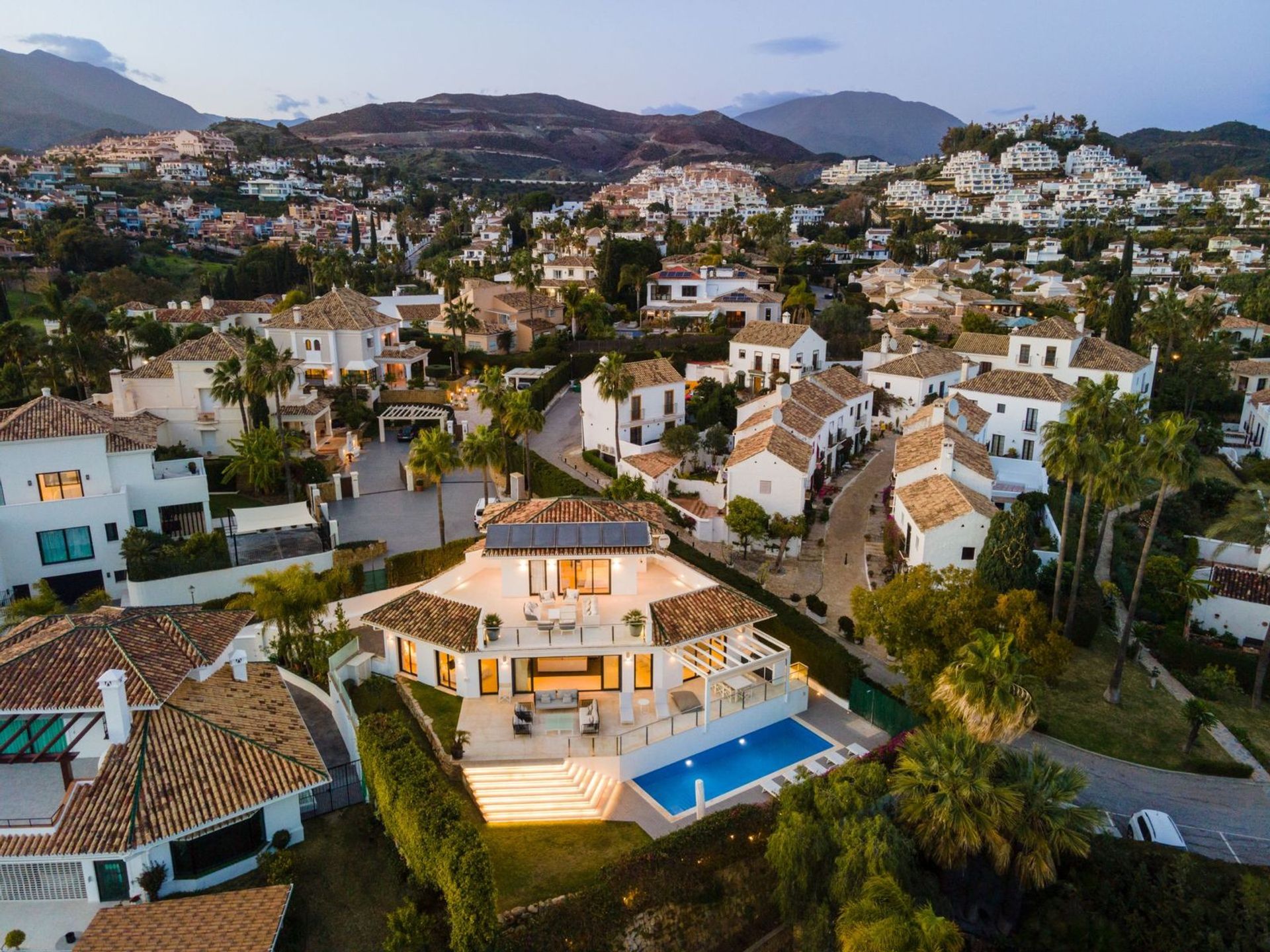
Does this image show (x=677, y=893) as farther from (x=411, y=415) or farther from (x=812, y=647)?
(x=411, y=415)

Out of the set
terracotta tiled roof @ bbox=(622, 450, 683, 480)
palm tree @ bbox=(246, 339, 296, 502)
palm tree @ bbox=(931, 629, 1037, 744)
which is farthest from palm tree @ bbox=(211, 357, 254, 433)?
palm tree @ bbox=(931, 629, 1037, 744)

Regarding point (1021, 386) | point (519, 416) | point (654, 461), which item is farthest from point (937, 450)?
point (519, 416)

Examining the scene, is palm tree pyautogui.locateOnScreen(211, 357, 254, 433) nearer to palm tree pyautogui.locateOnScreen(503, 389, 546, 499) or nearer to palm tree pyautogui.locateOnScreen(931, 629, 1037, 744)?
palm tree pyautogui.locateOnScreen(503, 389, 546, 499)

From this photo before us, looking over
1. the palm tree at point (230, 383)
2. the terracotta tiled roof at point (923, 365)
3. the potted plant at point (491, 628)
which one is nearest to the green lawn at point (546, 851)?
the potted plant at point (491, 628)

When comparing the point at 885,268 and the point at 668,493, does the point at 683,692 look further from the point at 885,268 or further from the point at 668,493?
the point at 885,268

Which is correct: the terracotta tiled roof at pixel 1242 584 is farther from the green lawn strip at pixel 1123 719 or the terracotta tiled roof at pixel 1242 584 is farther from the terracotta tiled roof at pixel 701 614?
the terracotta tiled roof at pixel 701 614
